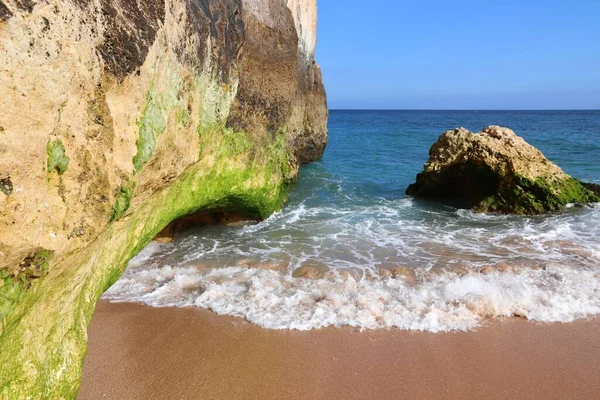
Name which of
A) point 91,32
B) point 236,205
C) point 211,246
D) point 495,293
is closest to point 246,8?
point 236,205

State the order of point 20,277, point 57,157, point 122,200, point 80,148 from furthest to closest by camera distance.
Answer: point 122,200 → point 80,148 → point 57,157 → point 20,277

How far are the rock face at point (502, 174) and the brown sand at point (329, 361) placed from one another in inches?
223

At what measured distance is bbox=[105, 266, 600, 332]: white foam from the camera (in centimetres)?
473

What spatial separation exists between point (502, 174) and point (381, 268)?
5141 mm

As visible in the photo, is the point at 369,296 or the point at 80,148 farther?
the point at 369,296

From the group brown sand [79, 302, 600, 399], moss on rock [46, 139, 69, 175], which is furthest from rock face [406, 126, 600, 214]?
moss on rock [46, 139, 69, 175]

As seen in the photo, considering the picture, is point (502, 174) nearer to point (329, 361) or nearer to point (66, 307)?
point (329, 361)

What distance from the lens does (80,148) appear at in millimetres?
2688

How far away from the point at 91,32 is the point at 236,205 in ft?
18.8

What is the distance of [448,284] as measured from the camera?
222 inches

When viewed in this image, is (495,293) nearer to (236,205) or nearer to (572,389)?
(572,389)

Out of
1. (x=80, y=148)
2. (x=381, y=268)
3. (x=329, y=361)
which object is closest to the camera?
(x=80, y=148)

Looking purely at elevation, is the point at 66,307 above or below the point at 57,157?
below

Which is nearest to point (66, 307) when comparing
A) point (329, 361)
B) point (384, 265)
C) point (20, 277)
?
point (20, 277)
